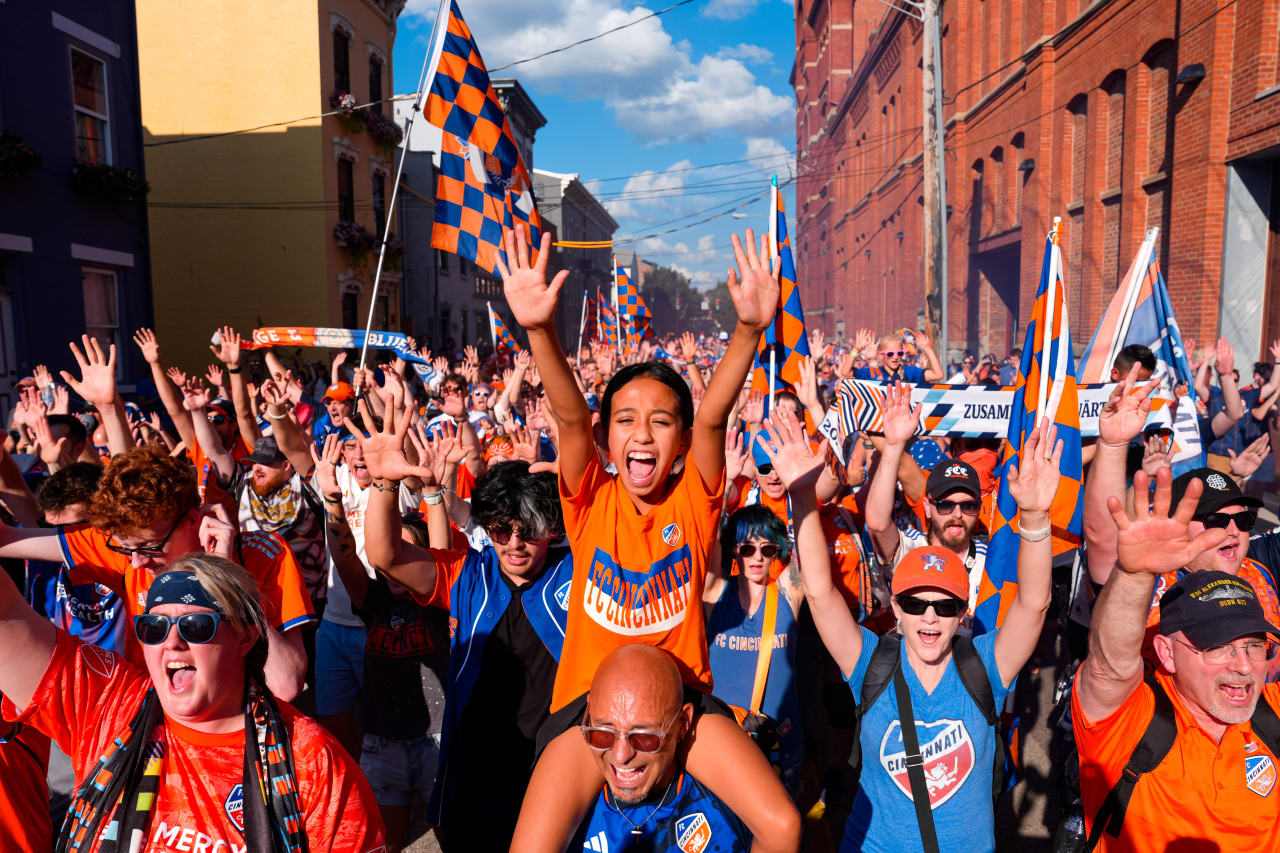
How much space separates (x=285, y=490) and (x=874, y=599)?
3194mm

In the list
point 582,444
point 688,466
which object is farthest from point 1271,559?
point 582,444

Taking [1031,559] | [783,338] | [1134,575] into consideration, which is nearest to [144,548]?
[1031,559]

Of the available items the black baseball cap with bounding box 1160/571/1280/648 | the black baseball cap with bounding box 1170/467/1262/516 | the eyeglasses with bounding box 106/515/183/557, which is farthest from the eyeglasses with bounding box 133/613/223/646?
the black baseball cap with bounding box 1170/467/1262/516

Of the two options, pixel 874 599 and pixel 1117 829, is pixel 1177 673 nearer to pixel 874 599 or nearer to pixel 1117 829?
pixel 1117 829

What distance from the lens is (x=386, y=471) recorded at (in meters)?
2.82

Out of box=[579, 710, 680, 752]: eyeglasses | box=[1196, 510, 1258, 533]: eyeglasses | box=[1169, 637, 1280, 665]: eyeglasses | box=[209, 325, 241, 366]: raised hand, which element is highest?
box=[209, 325, 241, 366]: raised hand

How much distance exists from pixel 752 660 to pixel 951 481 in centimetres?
128

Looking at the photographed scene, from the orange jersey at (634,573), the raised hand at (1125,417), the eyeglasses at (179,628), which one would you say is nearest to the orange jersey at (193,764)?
the eyeglasses at (179,628)

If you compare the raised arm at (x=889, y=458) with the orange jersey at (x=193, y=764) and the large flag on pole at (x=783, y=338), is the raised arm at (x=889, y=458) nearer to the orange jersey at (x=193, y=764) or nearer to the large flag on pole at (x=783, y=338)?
the large flag on pole at (x=783, y=338)

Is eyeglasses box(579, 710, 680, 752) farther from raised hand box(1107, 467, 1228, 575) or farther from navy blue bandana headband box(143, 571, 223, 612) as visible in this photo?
raised hand box(1107, 467, 1228, 575)

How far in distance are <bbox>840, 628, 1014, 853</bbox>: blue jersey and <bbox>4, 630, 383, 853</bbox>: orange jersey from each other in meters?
1.53

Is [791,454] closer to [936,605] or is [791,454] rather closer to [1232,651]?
[936,605]

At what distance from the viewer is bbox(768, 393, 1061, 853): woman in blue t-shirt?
2.55 metres

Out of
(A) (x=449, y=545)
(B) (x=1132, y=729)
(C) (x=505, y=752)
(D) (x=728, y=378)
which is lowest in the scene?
(C) (x=505, y=752)
